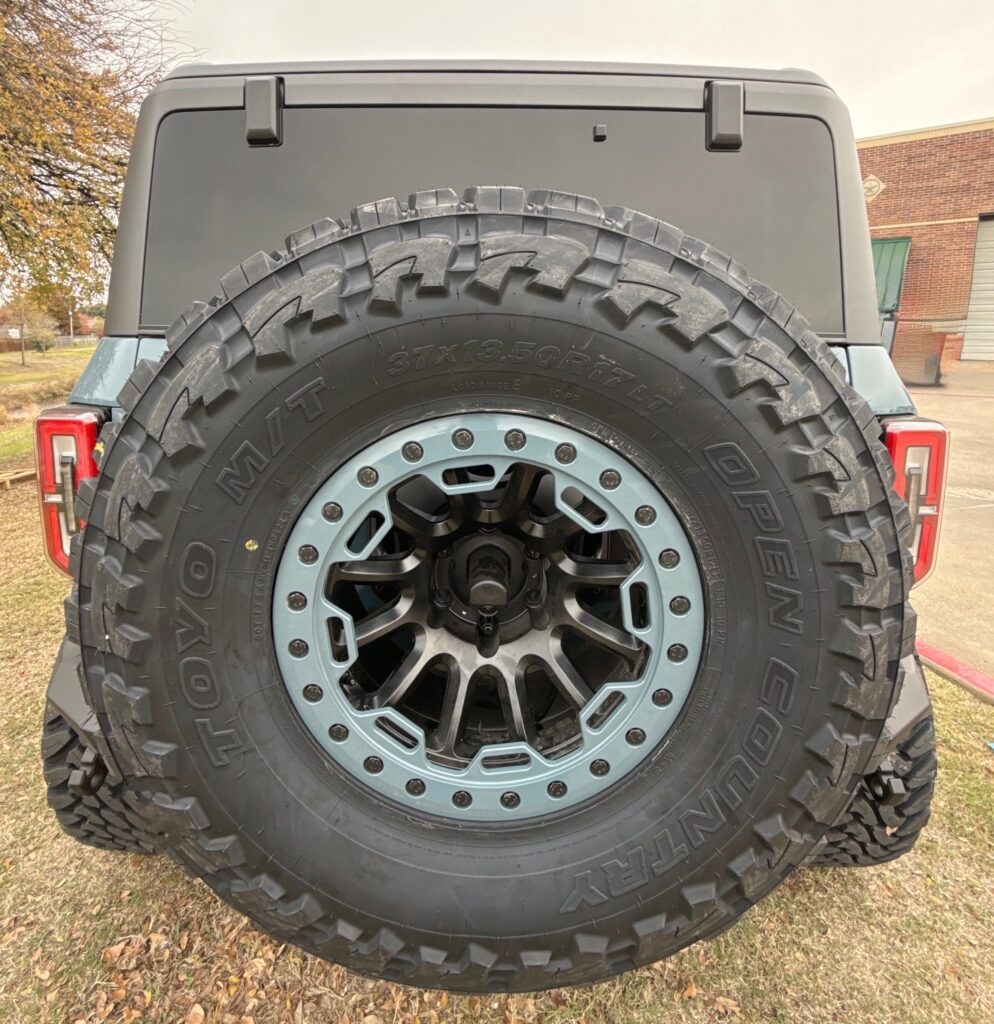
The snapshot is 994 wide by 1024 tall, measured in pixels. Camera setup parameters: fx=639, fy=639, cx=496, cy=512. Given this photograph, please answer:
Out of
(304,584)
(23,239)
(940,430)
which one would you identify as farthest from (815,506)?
(23,239)

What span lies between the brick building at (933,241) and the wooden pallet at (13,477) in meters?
24.7

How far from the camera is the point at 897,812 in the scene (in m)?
1.84

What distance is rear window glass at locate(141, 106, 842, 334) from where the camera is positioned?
1799 millimetres

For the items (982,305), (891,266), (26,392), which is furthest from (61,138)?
(982,305)

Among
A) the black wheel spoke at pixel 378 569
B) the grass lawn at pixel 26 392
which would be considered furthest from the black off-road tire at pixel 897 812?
the grass lawn at pixel 26 392

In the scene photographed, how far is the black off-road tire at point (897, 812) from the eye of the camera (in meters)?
1.81

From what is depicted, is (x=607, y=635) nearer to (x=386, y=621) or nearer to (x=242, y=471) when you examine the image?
(x=386, y=621)

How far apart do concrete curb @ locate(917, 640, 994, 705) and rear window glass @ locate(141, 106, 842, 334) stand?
266cm

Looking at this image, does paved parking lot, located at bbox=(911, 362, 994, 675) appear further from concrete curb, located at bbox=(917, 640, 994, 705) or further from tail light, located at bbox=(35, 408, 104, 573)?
tail light, located at bbox=(35, 408, 104, 573)

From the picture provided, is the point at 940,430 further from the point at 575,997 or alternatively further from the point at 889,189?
the point at 889,189

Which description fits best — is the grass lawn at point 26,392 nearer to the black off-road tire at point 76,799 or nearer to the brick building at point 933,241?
the black off-road tire at point 76,799

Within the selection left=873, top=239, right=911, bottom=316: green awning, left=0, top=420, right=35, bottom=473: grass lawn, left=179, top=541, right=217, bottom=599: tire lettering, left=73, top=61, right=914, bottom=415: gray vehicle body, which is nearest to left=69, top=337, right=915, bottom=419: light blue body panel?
left=73, top=61, right=914, bottom=415: gray vehicle body

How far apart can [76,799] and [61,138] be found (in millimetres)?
10071

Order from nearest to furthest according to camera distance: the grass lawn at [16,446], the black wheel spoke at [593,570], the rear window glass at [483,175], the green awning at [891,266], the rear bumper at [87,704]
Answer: the black wheel spoke at [593,570], the rear bumper at [87,704], the rear window glass at [483,175], the grass lawn at [16,446], the green awning at [891,266]
